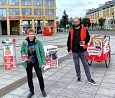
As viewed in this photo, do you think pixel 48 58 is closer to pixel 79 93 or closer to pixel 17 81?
pixel 17 81

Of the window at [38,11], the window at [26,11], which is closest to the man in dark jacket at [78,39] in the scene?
the window at [26,11]

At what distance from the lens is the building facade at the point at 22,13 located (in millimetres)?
67938

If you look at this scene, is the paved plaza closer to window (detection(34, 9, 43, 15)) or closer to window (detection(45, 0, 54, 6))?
window (detection(34, 9, 43, 15))

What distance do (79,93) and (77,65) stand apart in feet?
3.92

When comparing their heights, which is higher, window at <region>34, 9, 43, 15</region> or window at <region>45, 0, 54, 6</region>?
window at <region>45, 0, 54, 6</region>

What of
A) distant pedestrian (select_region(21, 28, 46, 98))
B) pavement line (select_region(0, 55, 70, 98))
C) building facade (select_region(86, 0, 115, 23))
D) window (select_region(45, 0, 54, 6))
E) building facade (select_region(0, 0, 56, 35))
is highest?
building facade (select_region(86, 0, 115, 23))

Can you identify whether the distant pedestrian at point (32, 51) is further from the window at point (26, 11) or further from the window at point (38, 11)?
the window at point (38, 11)

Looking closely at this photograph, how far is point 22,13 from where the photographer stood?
229 feet

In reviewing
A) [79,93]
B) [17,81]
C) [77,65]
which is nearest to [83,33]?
[77,65]

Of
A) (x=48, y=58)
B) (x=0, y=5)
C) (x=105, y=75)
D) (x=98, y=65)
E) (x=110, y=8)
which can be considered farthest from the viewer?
(x=110, y=8)

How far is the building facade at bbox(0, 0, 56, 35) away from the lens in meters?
67.9

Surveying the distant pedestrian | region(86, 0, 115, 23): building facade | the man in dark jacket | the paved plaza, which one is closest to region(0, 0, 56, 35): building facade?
region(86, 0, 115, 23): building facade

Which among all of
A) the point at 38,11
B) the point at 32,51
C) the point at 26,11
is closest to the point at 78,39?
the point at 32,51

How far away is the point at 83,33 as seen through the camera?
6.68 metres
